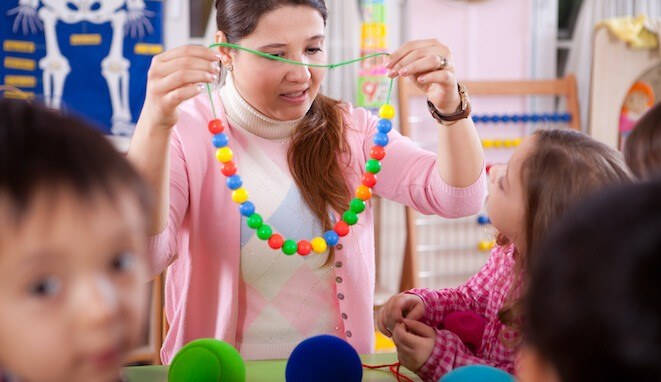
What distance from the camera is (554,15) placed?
11.0ft

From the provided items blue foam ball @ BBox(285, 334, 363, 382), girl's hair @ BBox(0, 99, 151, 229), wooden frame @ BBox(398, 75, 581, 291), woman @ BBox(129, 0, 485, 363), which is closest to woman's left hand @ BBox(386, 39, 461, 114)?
woman @ BBox(129, 0, 485, 363)

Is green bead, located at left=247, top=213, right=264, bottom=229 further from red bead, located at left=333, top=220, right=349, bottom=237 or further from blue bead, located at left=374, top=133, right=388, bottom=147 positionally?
blue bead, located at left=374, top=133, right=388, bottom=147

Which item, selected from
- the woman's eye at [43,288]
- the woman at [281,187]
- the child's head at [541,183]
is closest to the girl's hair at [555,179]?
the child's head at [541,183]

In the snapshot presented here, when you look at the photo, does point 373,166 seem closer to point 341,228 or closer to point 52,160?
point 341,228

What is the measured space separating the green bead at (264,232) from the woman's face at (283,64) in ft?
0.68

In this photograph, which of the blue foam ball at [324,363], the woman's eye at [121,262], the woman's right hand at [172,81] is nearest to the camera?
the woman's eye at [121,262]

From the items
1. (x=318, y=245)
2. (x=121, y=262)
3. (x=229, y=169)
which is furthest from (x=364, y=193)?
(x=121, y=262)

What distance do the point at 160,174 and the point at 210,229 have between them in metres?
0.25

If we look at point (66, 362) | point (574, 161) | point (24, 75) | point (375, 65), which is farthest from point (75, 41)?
point (66, 362)

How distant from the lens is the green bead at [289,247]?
3.97 feet

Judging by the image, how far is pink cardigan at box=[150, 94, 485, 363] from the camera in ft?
4.03

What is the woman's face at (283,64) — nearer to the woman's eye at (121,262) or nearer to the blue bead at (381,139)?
the blue bead at (381,139)

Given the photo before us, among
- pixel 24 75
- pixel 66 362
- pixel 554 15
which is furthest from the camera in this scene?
pixel 554 15

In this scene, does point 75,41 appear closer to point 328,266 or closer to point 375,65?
point 375,65
